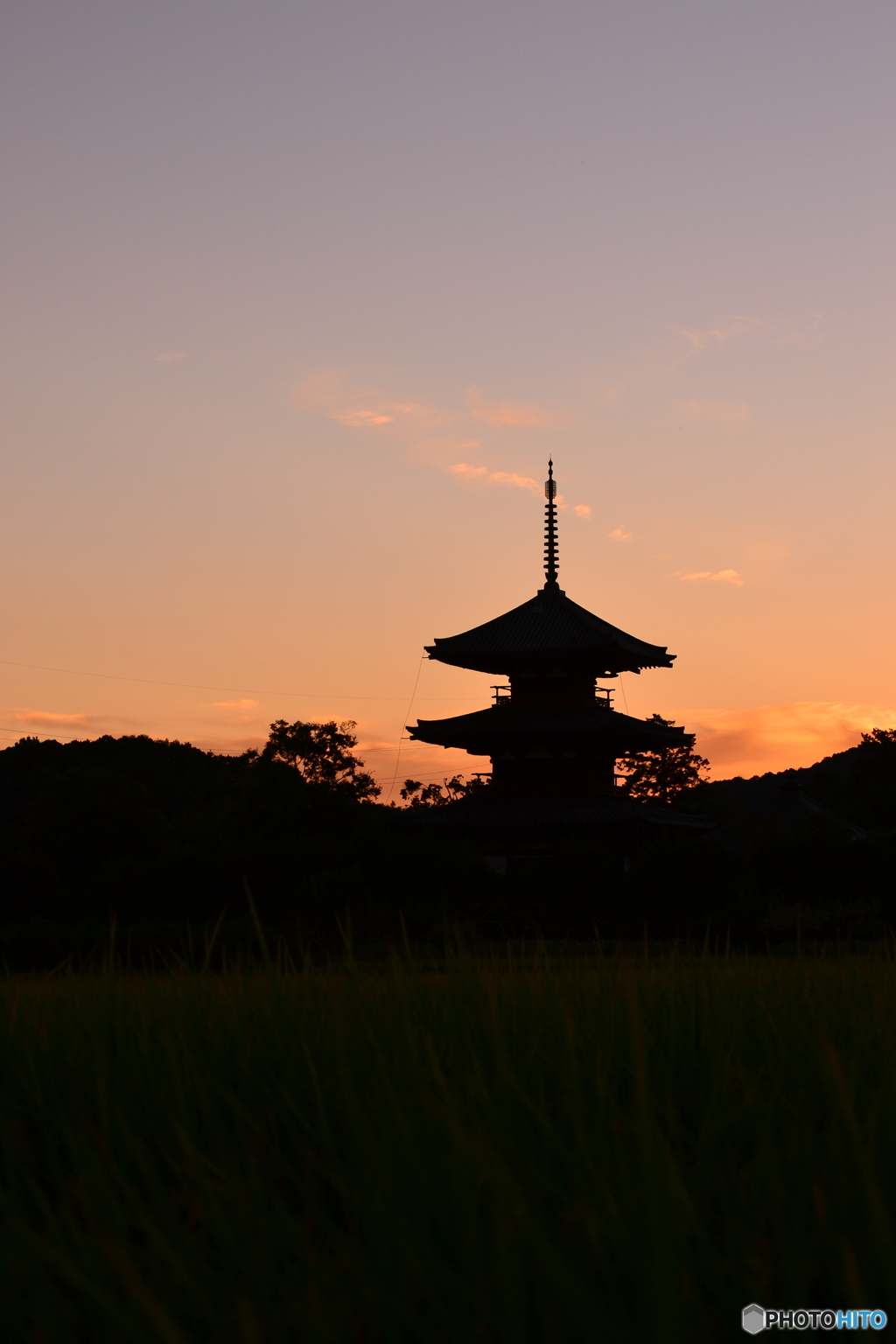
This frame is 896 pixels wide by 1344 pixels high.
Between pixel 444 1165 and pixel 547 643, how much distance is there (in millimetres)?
30853

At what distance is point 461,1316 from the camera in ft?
4.90

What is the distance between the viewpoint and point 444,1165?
6.43 feet

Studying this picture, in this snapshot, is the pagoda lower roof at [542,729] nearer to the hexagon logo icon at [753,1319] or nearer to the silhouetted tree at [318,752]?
the silhouetted tree at [318,752]

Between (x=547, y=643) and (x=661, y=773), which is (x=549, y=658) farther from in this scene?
(x=661, y=773)

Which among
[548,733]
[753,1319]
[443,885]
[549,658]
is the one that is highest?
[549,658]

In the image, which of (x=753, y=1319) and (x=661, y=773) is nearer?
(x=753, y=1319)

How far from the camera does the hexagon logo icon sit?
1479 mm

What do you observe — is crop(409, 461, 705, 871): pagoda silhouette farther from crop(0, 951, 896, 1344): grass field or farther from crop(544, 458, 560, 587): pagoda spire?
crop(0, 951, 896, 1344): grass field

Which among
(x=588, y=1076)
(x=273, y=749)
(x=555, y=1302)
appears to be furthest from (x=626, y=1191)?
(x=273, y=749)

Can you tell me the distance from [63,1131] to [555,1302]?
4.41 feet

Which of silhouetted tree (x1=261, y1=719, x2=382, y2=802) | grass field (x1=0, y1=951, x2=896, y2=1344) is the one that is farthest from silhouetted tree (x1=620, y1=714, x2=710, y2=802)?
grass field (x1=0, y1=951, x2=896, y2=1344)

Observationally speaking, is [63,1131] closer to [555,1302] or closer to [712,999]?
[555,1302]

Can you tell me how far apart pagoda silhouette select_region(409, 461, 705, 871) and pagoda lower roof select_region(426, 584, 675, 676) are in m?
0.04

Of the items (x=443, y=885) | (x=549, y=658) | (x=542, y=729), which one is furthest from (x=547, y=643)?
(x=443, y=885)
